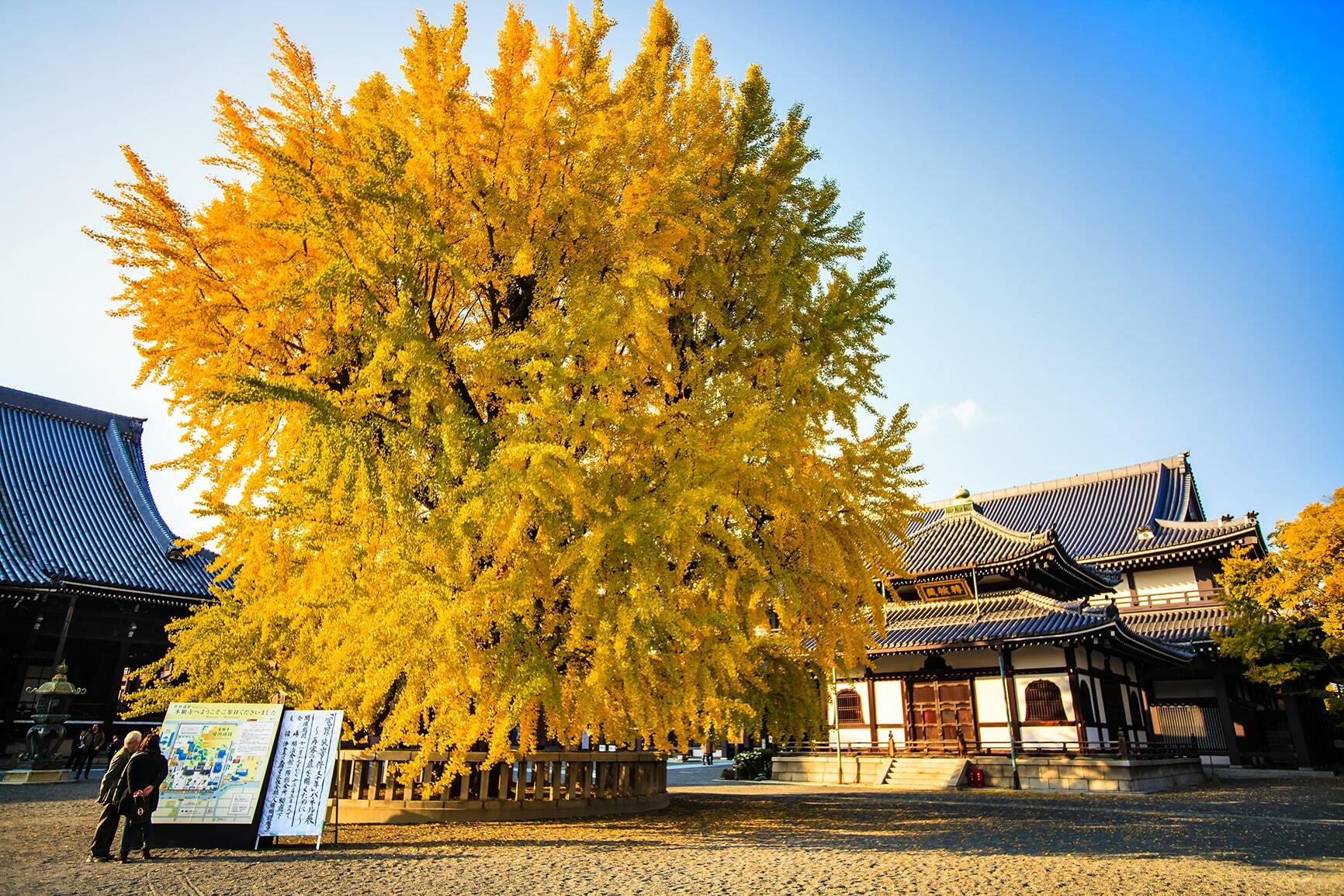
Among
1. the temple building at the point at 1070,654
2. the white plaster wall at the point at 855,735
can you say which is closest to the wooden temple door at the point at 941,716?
the temple building at the point at 1070,654

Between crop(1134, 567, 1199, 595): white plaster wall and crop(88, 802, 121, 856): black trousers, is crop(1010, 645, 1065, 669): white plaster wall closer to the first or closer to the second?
crop(1134, 567, 1199, 595): white plaster wall

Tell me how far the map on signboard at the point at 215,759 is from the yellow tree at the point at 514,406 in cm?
89

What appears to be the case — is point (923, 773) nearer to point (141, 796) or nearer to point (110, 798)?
point (141, 796)

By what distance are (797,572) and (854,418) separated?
2664 millimetres

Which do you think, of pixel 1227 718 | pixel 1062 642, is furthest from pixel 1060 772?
pixel 1227 718

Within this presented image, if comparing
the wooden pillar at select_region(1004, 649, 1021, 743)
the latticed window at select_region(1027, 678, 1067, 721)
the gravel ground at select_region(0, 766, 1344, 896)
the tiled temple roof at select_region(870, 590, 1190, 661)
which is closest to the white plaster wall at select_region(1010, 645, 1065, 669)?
the wooden pillar at select_region(1004, 649, 1021, 743)

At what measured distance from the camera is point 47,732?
14.9 meters

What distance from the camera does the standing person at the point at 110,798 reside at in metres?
6.53

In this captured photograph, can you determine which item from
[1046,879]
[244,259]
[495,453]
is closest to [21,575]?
[244,259]

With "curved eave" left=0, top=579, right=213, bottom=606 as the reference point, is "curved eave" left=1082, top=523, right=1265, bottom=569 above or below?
above

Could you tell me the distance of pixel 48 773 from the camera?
1467 cm

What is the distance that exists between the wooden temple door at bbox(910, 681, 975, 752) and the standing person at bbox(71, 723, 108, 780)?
67.6 ft

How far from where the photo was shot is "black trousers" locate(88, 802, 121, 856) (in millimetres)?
6520

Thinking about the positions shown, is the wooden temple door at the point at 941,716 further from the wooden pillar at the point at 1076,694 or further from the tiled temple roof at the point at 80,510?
the tiled temple roof at the point at 80,510
